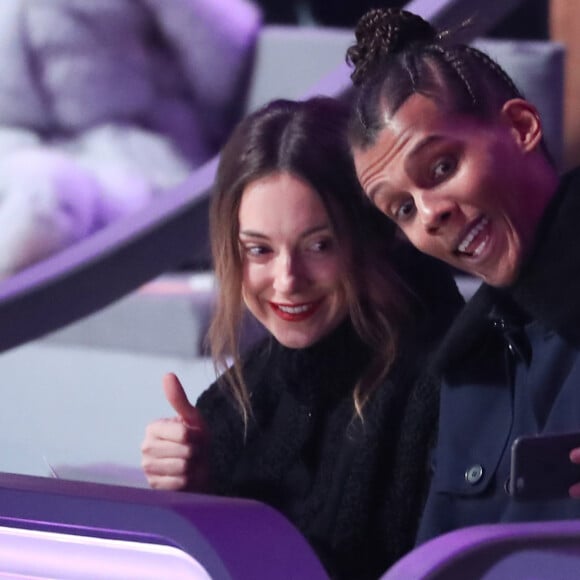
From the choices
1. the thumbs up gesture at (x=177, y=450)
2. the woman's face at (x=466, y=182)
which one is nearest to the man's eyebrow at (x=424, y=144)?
the woman's face at (x=466, y=182)

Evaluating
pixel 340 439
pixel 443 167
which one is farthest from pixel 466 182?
pixel 340 439

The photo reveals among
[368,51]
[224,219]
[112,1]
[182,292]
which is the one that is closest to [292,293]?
[224,219]

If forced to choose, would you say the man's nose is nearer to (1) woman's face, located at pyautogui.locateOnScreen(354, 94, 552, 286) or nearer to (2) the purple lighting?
(1) woman's face, located at pyautogui.locateOnScreen(354, 94, 552, 286)

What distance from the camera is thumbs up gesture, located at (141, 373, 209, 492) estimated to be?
813 mm

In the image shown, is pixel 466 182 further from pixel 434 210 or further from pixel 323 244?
pixel 323 244

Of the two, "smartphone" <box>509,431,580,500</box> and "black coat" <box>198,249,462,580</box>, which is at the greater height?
"smartphone" <box>509,431,580,500</box>

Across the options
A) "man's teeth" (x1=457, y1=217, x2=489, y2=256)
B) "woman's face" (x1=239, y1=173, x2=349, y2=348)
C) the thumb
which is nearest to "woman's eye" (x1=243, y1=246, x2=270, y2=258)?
"woman's face" (x1=239, y1=173, x2=349, y2=348)

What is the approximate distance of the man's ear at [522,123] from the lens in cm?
66

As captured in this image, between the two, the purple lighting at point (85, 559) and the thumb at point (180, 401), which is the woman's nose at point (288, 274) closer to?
the thumb at point (180, 401)

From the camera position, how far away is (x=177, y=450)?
81 cm

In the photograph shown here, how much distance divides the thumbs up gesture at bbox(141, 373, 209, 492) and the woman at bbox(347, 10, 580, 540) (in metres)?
0.21

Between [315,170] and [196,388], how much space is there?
0.35m

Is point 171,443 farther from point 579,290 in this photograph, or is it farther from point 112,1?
point 112,1

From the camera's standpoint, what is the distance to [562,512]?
66 centimetres
